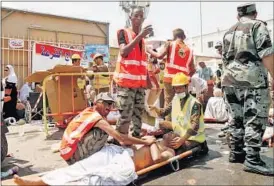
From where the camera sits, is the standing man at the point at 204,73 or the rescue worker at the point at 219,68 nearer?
the rescue worker at the point at 219,68

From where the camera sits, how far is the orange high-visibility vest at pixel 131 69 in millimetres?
3869

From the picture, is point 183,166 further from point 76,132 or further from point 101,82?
point 101,82

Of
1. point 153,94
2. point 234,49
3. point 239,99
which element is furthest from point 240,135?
point 153,94

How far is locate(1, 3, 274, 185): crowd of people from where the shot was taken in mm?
3090

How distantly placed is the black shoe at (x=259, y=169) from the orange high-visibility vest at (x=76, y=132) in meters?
1.68

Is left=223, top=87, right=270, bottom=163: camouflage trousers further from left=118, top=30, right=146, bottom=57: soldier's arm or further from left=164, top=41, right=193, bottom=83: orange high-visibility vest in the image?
left=164, top=41, right=193, bottom=83: orange high-visibility vest

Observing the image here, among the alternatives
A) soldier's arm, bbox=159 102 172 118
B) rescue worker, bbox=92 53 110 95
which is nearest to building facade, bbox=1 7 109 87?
rescue worker, bbox=92 53 110 95

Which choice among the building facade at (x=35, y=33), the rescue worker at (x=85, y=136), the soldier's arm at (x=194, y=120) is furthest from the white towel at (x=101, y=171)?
the building facade at (x=35, y=33)

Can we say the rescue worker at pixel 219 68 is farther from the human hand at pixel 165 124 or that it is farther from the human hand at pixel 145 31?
the human hand at pixel 145 31

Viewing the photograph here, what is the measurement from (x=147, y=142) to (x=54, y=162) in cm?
136

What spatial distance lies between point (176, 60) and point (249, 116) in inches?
77.3

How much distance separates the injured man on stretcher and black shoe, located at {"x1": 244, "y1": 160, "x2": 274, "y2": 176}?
2.85 ft

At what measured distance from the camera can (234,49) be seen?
12.0 feet

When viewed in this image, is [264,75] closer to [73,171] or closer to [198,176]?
[198,176]
